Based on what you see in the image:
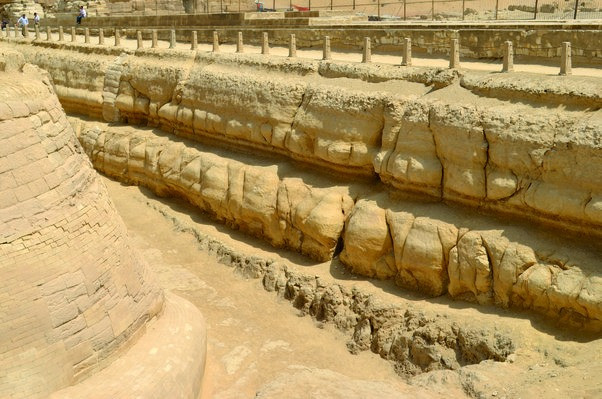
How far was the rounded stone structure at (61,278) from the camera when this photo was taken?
800 centimetres

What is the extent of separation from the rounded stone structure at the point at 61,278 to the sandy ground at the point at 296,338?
156 cm

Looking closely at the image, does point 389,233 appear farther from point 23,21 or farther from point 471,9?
point 23,21

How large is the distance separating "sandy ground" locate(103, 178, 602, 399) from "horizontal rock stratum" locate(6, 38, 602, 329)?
418 millimetres

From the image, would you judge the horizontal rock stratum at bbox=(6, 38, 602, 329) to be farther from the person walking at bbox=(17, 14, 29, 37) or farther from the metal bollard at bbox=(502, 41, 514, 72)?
the person walking at bbox=(17, 14, 29, 37)

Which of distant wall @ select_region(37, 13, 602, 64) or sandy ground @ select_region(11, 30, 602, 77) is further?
distant wall @ select_region(37, 13, 602, 64)

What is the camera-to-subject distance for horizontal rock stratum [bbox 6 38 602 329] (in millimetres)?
11359

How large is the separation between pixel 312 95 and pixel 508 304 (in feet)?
21.9

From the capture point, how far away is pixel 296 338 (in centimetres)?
1323

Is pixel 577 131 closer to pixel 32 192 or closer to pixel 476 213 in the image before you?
pixel 476 213

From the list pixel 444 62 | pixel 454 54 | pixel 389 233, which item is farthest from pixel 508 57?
pixel 389 233

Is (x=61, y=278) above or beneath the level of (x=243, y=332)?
above

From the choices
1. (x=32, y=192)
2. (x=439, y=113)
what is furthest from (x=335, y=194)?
(x=32, y=192)

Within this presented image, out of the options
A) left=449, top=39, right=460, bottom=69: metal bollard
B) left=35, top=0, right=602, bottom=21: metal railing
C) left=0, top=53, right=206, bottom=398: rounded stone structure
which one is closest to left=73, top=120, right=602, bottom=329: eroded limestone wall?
left=449, top=39, right=460, bottom=69: metal bollard

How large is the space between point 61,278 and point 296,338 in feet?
19.5
